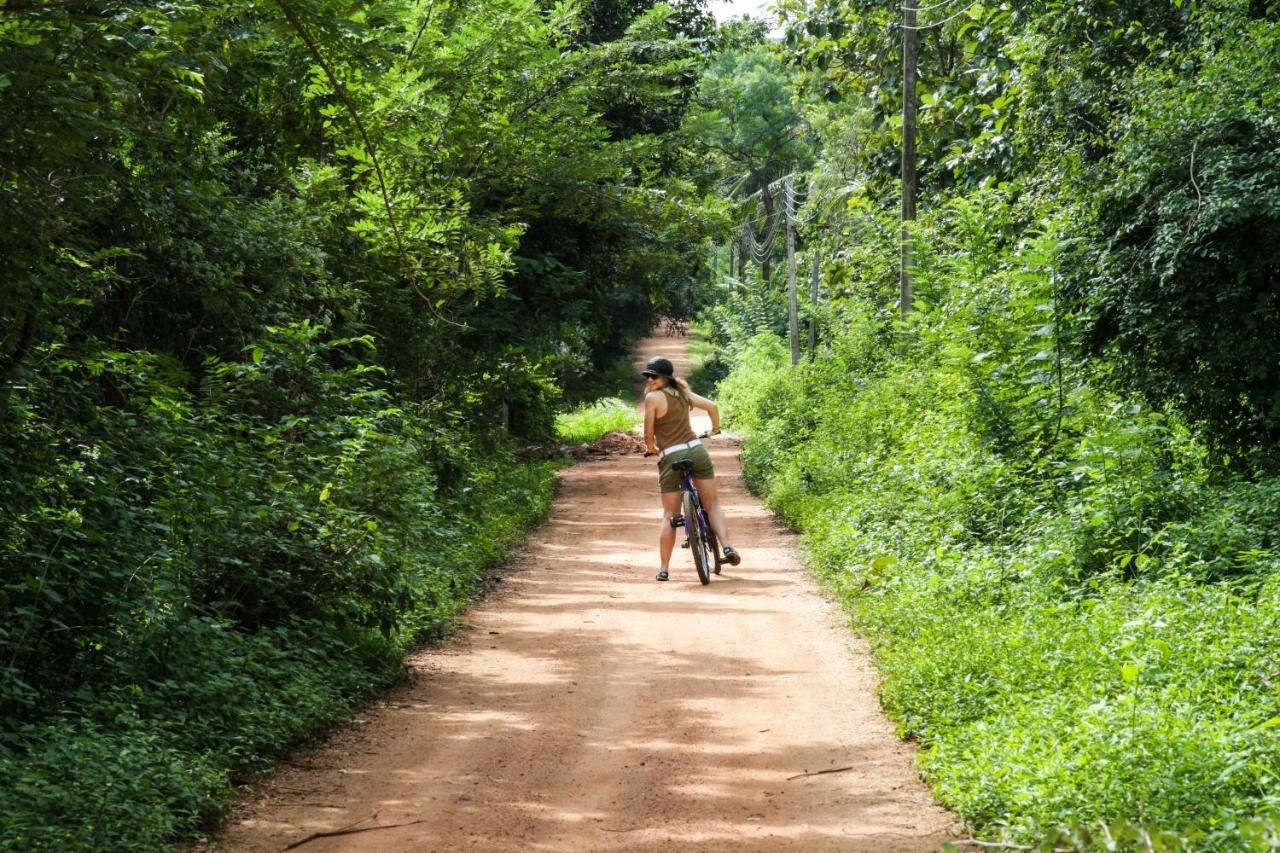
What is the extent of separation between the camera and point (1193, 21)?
12.1 meters

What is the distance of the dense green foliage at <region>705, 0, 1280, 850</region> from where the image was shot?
5500mm

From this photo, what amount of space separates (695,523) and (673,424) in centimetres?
105

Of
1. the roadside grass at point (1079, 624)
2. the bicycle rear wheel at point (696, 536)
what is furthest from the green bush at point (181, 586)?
the roadside grass at point (1079, 624)

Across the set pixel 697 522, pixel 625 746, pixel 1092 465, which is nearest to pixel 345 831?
pixel 625 746

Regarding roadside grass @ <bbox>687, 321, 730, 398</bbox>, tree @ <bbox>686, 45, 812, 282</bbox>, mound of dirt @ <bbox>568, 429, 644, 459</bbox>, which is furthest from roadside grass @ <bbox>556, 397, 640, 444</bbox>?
tree @ <bbox>686, 45, 812, 282</bbox>

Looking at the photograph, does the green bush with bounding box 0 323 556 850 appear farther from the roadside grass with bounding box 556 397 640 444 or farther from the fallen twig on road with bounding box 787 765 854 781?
the roadside grass with bounding box 556 397 640 444

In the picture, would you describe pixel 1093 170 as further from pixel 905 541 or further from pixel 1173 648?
pixel 1173 648

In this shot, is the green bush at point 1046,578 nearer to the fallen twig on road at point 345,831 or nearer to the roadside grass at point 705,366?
the fallen twig on road at point 345,831

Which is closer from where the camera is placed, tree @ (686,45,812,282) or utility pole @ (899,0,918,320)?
utility pole @ (899,0,918,320)

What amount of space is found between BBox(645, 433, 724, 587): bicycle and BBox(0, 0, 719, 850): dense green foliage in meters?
2.16

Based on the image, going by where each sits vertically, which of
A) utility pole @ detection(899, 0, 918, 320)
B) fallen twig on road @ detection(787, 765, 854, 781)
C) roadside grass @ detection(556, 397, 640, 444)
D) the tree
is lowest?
fallen twig on road @ detection(787, 765, 854, 781)

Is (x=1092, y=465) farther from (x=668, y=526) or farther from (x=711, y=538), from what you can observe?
(x=668, y=526)

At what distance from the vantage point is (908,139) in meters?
19.7

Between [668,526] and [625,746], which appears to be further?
[668,526]
